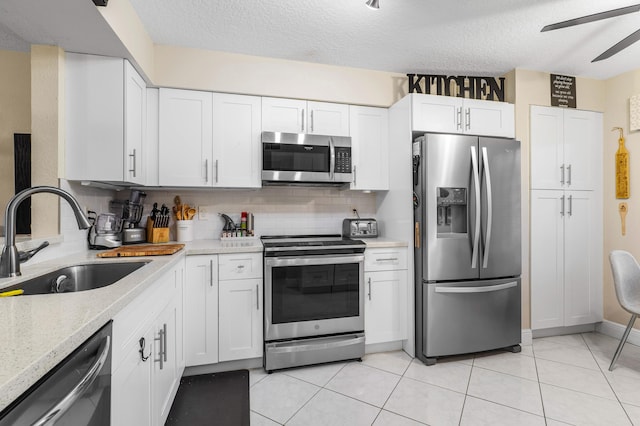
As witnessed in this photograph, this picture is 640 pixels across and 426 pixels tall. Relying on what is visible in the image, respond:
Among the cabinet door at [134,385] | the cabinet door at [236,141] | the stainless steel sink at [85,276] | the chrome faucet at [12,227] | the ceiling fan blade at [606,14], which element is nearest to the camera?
the cabinet door at [134,385]

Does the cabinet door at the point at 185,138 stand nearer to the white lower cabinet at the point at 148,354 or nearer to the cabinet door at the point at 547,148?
the white lower cabinet at the point at 148,354

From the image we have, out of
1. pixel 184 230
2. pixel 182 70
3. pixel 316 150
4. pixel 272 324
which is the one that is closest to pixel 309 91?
pixel 316 150

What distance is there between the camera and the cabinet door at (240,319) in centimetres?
229

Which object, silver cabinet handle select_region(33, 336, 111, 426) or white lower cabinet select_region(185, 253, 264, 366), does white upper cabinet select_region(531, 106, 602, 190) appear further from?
silver cabinet handle select_region(33, 336, 111, 426)

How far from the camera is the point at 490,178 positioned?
8.44 ft

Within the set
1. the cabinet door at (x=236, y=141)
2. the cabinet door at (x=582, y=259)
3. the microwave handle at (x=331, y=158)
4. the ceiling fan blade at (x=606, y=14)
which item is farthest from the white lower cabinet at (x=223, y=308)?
the cabinet door at (x=582, y=259)

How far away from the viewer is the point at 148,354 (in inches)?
53.6

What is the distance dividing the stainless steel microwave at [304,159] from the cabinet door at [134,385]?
155 cm

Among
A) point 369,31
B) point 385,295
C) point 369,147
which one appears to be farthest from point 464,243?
point 369,31

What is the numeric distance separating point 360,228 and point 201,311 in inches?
60.4

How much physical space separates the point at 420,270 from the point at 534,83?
2.10m

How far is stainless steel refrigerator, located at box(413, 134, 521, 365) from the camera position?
246cm

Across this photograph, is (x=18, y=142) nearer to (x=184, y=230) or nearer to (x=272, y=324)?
(x=184, y=230)

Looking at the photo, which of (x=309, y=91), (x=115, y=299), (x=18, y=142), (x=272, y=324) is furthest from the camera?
(x=309, y=91)
